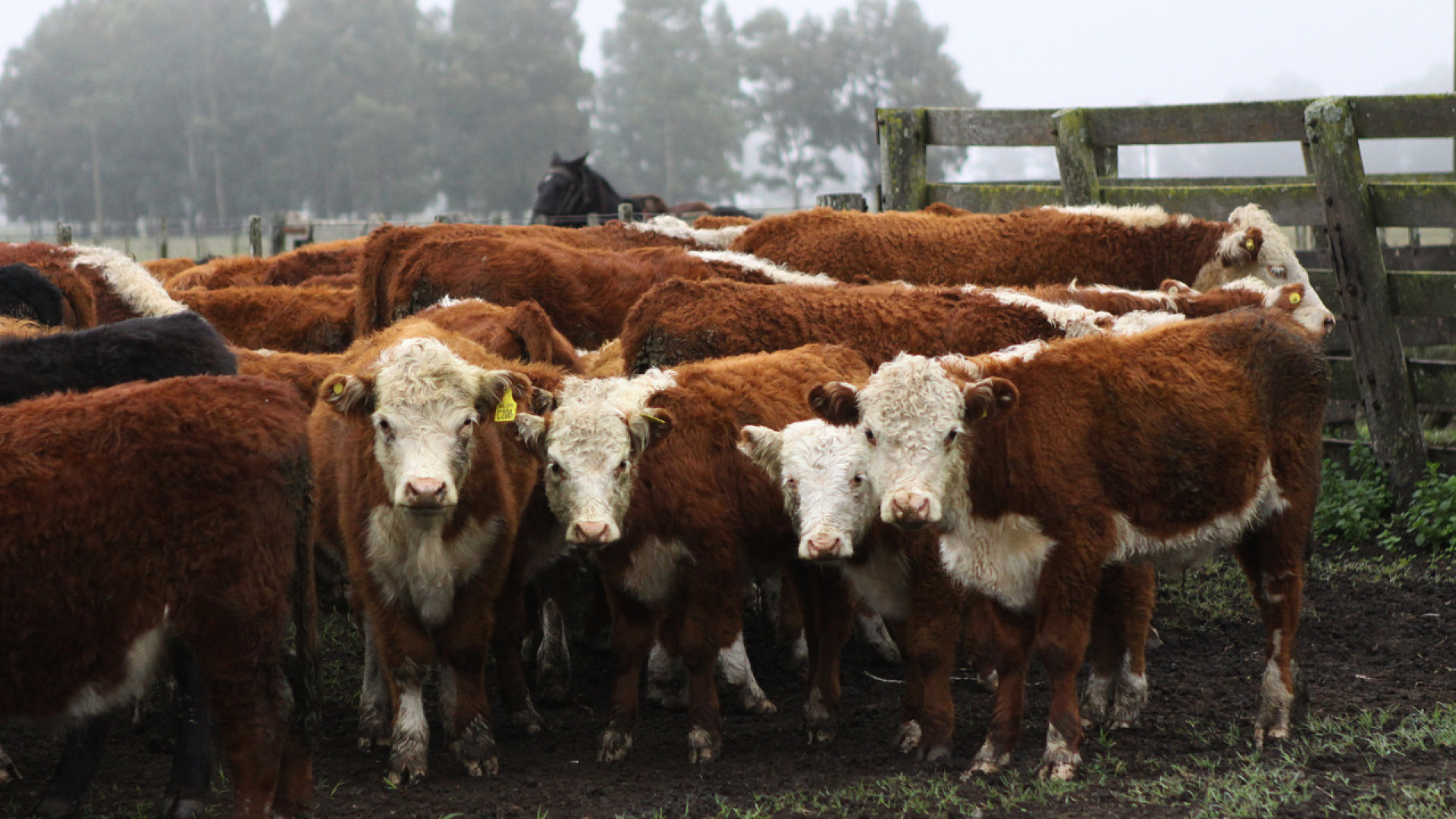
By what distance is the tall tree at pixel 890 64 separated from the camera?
247 feet

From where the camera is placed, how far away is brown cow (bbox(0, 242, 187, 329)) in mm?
9180

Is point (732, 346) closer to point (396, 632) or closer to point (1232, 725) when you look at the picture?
point (396, 632)

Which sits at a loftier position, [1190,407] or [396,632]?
[1190,407]

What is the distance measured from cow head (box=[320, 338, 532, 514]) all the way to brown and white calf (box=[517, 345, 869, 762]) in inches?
12.2

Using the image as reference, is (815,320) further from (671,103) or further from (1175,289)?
(671,103)

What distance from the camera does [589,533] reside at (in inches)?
209

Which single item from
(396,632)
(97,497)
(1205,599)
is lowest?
(1205,599)

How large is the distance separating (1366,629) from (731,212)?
2032 cm

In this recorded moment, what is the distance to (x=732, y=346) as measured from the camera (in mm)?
7512

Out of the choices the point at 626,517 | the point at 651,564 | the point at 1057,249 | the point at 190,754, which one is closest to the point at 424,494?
the point at 626,517

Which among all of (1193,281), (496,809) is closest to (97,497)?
(496,809)

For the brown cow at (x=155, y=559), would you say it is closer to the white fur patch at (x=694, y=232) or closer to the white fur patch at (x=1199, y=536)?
the white fur patch at (x=1199, y=536)

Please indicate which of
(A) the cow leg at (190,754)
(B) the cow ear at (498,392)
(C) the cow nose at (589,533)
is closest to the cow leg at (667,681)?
(C) the cow nose at (589,533)

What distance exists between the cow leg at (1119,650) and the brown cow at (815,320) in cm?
176
